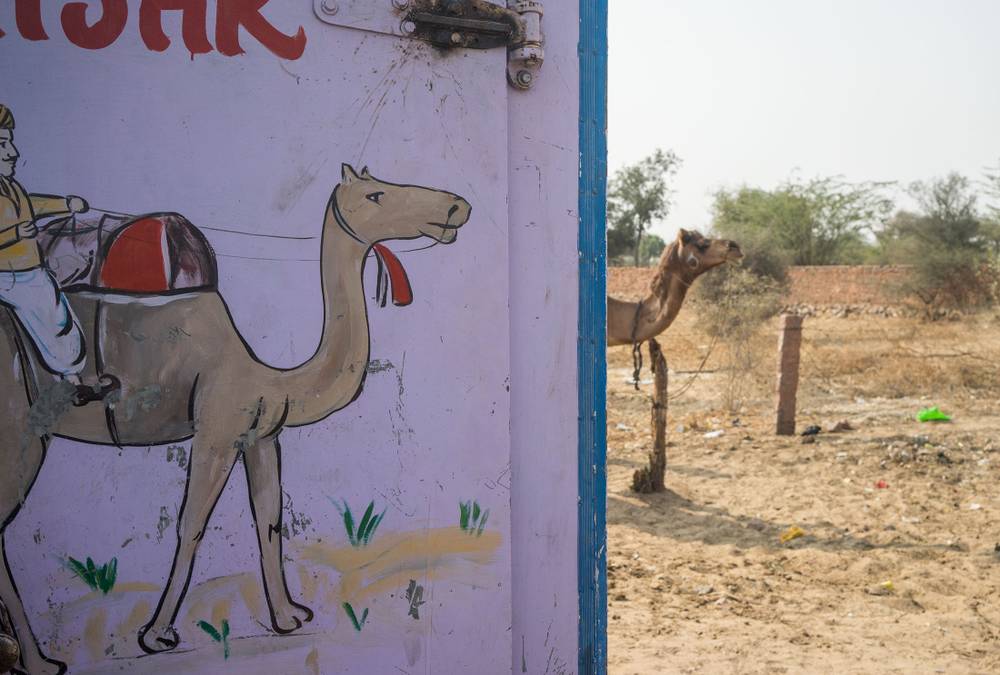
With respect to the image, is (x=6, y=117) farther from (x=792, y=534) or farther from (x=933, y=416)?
(x=933, y=416)

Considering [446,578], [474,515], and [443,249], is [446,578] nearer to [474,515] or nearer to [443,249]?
[474,515]

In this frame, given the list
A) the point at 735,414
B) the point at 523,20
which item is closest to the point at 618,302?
the point at 735,414

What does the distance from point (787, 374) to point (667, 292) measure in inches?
72.6

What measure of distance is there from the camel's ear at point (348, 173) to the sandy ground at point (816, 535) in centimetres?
293

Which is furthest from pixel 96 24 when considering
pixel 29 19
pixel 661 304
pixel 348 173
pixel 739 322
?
pixel 739 322

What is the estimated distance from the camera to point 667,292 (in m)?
8.67

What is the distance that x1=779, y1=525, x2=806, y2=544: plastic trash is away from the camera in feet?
21.1

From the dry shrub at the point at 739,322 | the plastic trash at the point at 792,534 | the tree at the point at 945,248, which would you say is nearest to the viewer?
the plastic trash at the point at 792,534

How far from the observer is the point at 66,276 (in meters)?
2.38

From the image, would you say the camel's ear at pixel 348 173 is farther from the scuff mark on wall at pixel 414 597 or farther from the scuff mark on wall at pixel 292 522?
the scuff mark on wall at pixel 414 597

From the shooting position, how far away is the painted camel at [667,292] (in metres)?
8.61

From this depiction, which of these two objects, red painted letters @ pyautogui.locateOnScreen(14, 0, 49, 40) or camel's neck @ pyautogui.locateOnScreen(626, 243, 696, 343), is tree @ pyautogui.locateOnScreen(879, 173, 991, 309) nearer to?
camel's neck @ pyautogui.locateOnScreen(626, 243, 696, 343)

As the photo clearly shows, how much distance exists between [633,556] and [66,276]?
478 cm

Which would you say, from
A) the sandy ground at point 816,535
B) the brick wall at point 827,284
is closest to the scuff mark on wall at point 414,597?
the sandy ground at point 816,535
